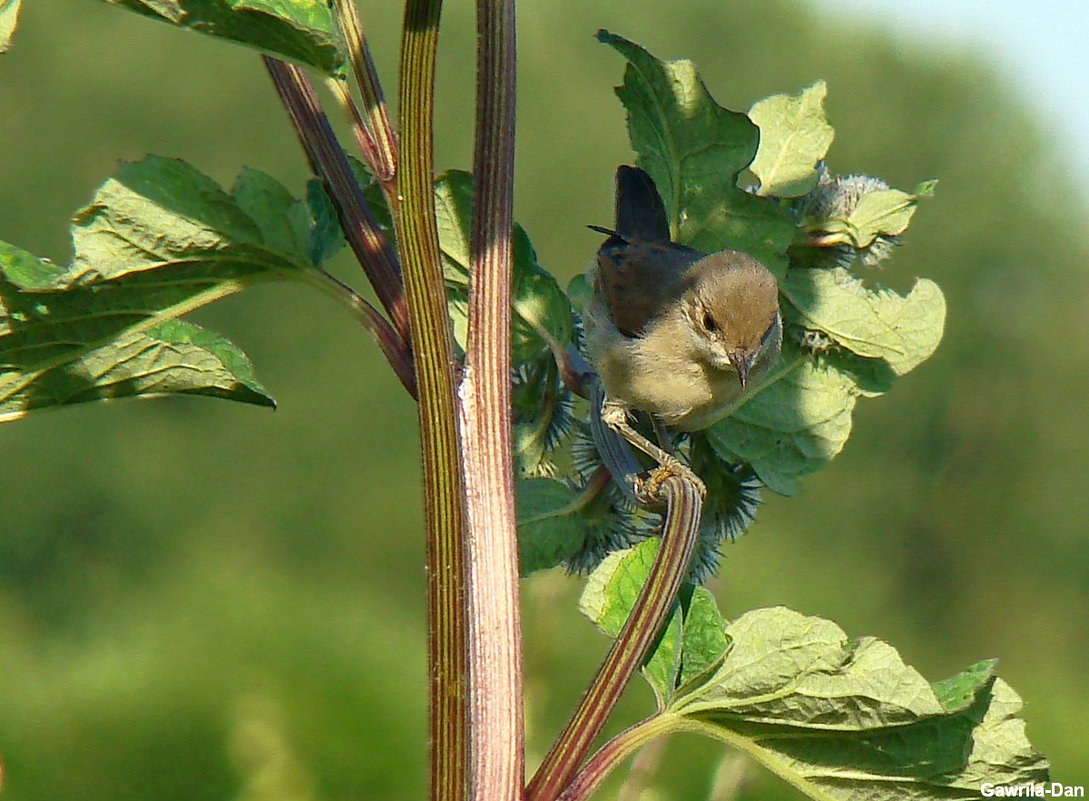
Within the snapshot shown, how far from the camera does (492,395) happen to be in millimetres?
933

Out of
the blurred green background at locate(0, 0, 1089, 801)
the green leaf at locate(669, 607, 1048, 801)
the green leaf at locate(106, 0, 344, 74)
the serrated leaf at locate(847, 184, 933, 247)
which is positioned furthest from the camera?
the blurred green background at locate(0, 0, 1089, 801)

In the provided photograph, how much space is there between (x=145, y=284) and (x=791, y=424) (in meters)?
0.73

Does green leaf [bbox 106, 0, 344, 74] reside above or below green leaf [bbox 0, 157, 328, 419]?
above

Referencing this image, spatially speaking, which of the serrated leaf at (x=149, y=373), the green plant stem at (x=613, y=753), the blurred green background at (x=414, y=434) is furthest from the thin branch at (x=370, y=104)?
the blurred green background at (x=414, y=434)

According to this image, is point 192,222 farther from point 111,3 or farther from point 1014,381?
point 1014,381

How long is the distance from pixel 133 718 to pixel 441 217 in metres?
5.96

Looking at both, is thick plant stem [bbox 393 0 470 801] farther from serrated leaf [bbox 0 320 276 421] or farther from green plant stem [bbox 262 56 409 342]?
serrated leaf [bbox 0 320 276 421]

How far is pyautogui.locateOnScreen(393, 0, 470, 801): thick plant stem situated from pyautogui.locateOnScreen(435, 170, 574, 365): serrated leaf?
0.27 m

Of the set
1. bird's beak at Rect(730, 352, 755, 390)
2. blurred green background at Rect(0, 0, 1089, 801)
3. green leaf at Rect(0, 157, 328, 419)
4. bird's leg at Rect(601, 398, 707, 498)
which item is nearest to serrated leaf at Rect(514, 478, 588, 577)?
bird's leg at Rect(601, 398, 707, 498)

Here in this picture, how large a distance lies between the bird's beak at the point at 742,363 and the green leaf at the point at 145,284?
856 millimetres

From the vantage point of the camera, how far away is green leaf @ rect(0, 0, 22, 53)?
0.87 meters

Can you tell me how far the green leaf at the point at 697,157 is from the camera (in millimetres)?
1150

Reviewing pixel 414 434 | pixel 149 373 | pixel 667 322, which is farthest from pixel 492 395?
pixel 414 434

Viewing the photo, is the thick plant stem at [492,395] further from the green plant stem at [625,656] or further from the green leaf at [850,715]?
the green leaf at [850,715]
